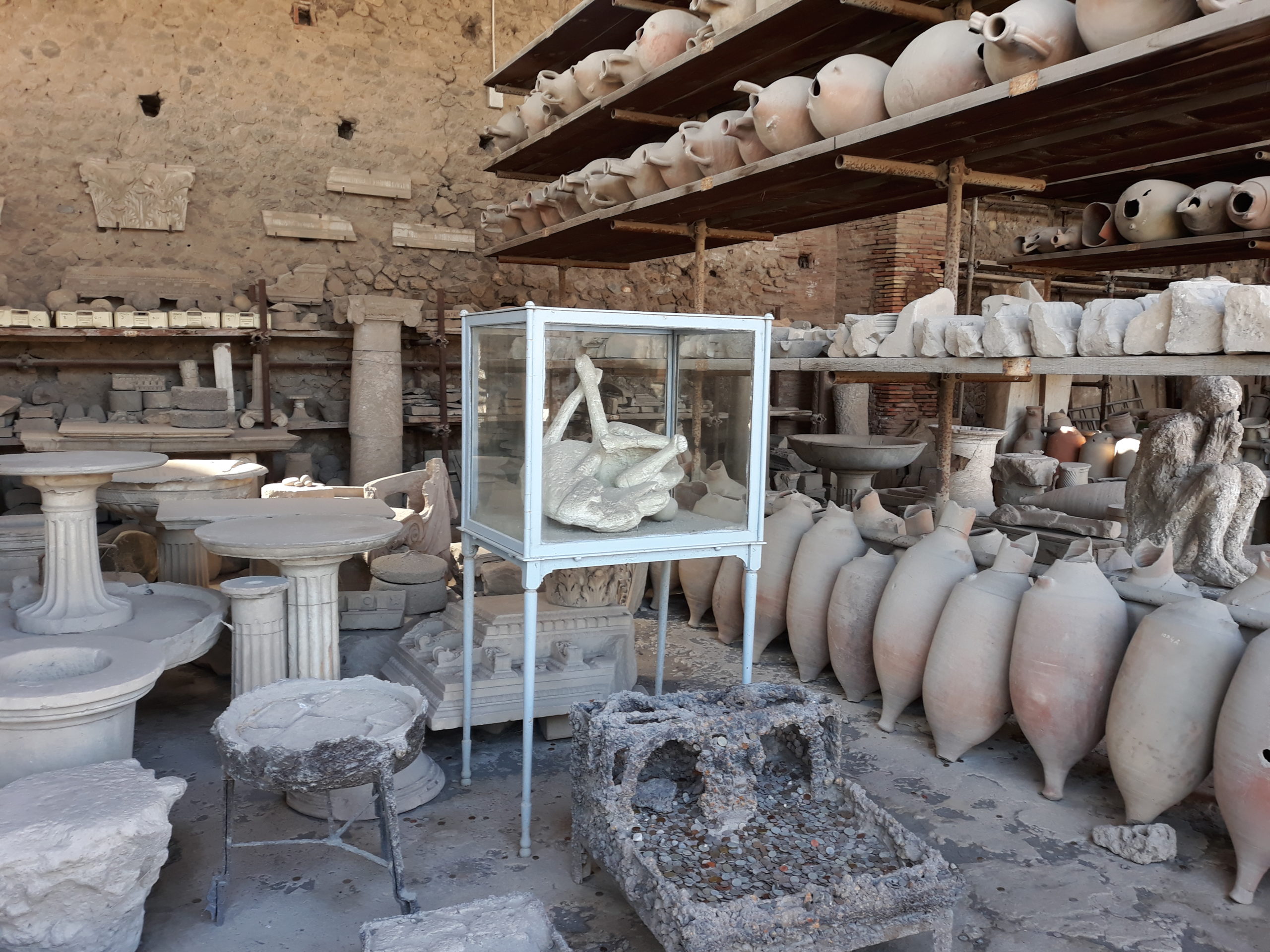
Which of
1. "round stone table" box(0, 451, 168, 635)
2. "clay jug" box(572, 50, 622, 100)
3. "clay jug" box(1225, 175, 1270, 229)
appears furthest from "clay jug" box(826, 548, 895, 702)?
"clay jug" box(572, 50, 622, 100)

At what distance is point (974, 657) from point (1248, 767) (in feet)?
3.09

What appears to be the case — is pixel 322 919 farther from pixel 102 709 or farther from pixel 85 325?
pixel 85 325

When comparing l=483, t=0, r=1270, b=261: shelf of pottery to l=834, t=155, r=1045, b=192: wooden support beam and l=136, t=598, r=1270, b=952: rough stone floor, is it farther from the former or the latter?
l=136, t=598, r=1270, b=952: rough stone floor

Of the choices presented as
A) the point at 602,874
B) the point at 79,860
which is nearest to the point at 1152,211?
the point at 602,874

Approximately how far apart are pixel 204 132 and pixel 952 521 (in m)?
7.25

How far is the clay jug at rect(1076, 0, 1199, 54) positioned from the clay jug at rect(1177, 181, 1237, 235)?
7.70 feet

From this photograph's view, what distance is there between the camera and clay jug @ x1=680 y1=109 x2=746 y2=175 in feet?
15.8

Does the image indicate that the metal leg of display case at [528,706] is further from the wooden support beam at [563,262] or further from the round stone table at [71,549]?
the wooden support beam at [563,262]

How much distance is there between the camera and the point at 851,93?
155 inches

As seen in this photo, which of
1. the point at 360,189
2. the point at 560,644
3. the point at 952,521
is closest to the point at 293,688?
the point at 560,644

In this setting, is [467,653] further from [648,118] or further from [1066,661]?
[648,118]

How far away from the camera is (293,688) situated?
9.46 ft

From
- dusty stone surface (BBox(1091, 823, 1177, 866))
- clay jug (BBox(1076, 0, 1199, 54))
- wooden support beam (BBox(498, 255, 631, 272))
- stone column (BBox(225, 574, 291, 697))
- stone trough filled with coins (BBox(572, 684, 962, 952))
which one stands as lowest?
dusty stone surface (BBox(1091, 823, 1177, 866))

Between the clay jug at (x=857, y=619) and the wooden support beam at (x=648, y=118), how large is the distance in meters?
3.25
